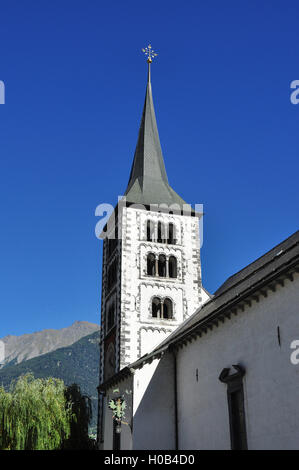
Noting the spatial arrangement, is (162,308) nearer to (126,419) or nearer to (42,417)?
(42,417)

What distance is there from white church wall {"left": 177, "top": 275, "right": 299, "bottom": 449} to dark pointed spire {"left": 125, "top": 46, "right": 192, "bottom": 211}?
20.2m

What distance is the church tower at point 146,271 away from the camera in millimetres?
36719

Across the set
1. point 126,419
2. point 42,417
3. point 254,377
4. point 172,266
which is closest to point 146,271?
point 172,266

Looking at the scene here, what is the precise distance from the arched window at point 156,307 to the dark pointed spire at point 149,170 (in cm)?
842

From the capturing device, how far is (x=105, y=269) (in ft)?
146

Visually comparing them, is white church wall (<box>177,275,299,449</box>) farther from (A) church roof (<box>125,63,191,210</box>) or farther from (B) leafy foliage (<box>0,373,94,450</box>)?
(A) church roof (<box>125,63,191,210</box>)

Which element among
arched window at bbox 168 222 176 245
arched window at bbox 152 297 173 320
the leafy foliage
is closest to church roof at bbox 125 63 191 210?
arched window at bbox 168 222 176 245

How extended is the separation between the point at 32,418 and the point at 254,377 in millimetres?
15394

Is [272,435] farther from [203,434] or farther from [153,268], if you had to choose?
[153,268]

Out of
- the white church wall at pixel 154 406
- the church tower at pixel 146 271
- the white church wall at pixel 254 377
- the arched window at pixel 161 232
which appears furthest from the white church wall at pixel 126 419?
the arched window at pixel 161 232

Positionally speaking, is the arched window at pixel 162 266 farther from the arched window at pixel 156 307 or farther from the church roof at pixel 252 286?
the church roof at pixel 252 286
